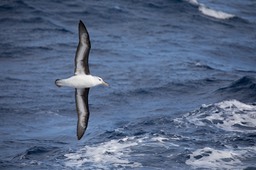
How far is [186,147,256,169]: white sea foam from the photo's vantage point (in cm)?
2225

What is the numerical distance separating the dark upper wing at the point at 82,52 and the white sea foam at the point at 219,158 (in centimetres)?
563

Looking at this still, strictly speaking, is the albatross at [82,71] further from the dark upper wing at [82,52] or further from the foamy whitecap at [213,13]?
the foamy whitecap at [213,13]

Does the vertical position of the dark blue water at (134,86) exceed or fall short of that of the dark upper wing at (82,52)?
it falls short

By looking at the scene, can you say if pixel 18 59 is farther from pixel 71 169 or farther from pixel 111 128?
pixel 71 169

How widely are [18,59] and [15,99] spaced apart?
456 centimetres

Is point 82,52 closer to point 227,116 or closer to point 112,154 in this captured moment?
point 112,154

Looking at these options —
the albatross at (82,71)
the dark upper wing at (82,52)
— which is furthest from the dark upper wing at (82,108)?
the dark upper wing at (82,52)

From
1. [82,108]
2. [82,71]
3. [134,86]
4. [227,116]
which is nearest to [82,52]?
[82,71]

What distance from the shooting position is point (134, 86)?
2958cm

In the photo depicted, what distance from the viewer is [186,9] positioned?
41.9 m

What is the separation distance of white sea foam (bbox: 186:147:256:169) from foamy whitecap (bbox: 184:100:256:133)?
1.80m

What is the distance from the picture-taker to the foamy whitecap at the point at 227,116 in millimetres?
25203

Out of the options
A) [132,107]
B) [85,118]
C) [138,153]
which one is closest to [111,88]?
[132,107]

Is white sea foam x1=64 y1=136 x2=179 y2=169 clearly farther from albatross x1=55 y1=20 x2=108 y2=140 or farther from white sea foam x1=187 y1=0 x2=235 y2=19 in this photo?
white sea foam x1=187 y1=0 x2=235 y2=19
